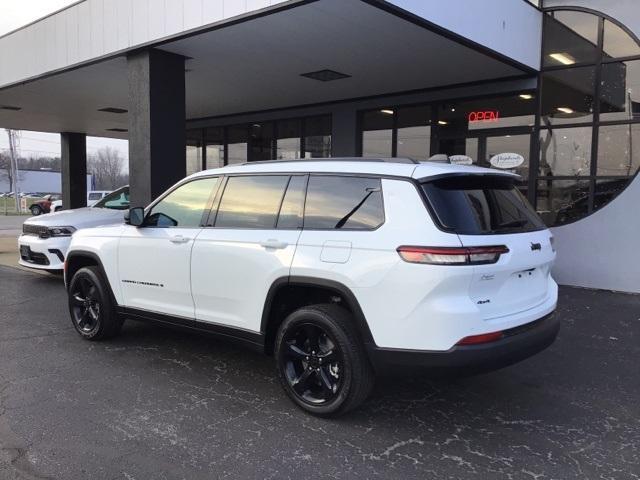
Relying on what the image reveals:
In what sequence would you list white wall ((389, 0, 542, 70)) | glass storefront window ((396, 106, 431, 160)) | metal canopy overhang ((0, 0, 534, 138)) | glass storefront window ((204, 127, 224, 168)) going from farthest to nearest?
glass storefront window ((204, 127, 224, 168))
glass storefront window ((396, 106, 431, 160))
metal canopy overhang ((0, 0, 534, 138))
white wall ((389, 0, 542, 70))

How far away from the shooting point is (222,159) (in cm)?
1622

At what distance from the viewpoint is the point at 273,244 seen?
408cm

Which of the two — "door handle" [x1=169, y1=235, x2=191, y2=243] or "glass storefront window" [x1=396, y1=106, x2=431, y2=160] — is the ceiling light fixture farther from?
"door handle" [x1=169, y1=235, x2=191, y2=243]

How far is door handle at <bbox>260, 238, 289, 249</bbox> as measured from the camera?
13.2ft

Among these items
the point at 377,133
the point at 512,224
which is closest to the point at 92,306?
the point at 512,224

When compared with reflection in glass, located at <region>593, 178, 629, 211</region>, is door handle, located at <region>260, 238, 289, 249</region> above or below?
below

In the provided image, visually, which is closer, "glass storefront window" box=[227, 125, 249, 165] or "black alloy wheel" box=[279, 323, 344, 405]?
"black alloy wheel" box=[279, 323, 344, 405]

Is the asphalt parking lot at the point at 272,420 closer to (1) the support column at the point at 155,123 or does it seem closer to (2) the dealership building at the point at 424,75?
(1) the support column at the point at 155,123

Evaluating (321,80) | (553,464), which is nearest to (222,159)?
(321,80)

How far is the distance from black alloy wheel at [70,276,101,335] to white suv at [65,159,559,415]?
39.9 inches

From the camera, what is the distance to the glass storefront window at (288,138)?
13815mm

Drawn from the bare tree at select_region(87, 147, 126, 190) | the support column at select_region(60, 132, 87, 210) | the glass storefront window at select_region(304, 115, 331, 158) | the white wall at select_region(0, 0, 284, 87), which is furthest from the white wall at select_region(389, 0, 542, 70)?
the bare tree at select_region(87, 147, 126, 190)

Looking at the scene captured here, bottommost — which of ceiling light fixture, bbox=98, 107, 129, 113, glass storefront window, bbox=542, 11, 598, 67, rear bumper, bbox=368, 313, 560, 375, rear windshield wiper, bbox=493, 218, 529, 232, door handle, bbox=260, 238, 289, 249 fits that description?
rear bumper, bbox=368, 313, 560, 375

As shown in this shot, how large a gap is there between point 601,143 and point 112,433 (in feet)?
27.6
